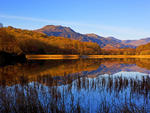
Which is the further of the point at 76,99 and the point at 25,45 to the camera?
the point at 25,45

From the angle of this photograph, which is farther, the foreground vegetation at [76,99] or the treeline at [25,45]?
the treeline at [25,45]

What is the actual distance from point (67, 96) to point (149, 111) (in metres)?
3.31

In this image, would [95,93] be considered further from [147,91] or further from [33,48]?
[33,48]

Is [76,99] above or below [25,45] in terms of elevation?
below

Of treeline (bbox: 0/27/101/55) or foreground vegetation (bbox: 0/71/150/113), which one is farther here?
treeline (bbox: 0/27/101/55)

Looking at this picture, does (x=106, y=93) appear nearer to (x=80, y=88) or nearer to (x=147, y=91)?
(x=80, y=88)

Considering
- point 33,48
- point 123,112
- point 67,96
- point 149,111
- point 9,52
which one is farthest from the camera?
point 33,48

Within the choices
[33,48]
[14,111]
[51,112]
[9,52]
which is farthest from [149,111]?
[33,48]

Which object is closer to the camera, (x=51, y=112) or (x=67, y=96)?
(x=51, y=112)

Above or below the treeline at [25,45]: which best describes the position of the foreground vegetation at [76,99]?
below

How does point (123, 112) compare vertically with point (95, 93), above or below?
above

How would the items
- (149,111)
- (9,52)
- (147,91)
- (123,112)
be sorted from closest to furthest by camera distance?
(123,112) → (149,111) → (147,91) → (9,52)

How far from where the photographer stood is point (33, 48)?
79.2m

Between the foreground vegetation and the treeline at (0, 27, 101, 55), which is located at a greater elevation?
the treeline at (0, 27, 101, 55)
